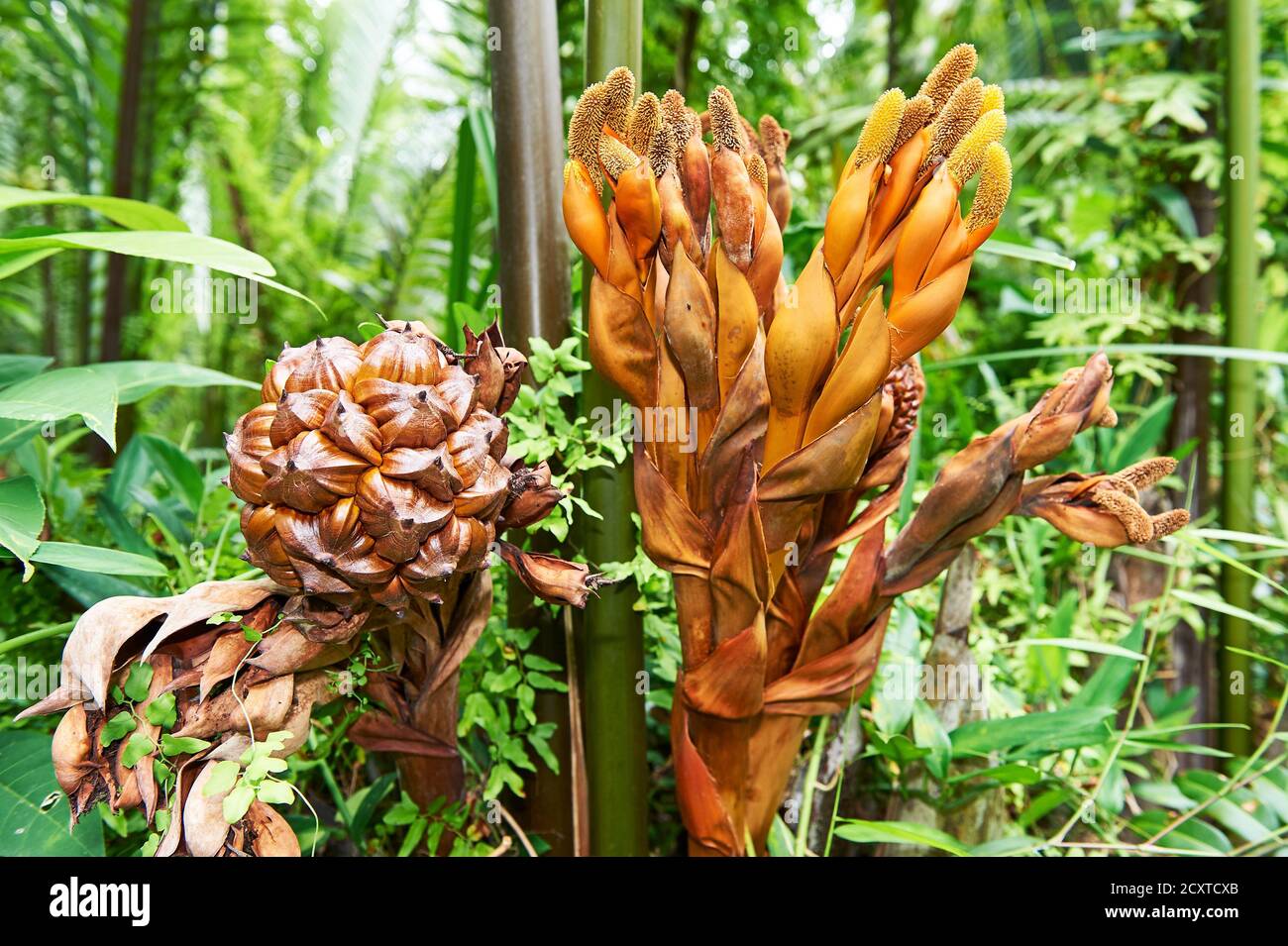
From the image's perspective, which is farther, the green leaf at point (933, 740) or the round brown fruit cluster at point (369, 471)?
the green leaf at point (933, 740)

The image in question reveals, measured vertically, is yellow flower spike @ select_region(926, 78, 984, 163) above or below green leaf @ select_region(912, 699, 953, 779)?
above

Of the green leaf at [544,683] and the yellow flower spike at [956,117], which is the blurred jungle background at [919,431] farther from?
the yellow flower spike at [956,117]

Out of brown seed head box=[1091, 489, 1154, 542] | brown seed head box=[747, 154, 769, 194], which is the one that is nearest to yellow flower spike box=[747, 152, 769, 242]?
brown seed head box=[747, 154, 769, 194]

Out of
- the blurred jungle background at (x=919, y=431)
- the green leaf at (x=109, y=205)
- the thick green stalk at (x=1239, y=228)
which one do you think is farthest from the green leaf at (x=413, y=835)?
the thick green stalk at (x=1239, y=228)

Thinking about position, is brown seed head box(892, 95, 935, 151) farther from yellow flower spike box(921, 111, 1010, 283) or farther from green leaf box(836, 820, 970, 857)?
green leaf box(836, 820, 970, 857)

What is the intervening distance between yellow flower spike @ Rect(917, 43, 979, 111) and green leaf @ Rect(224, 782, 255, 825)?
41 cm

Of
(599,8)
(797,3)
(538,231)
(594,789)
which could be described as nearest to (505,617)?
(594,789)

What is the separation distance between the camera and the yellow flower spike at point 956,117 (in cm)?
35

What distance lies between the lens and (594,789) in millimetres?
431

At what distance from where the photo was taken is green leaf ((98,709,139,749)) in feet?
1.04

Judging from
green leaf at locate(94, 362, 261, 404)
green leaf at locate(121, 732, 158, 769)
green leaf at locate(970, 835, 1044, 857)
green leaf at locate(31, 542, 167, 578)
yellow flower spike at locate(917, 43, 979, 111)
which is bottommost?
green leaf at locate(970, 835, 1044, 857)

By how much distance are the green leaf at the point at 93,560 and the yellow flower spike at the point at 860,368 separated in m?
0.32

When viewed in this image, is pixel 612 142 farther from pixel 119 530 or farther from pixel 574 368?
pixel 119 530

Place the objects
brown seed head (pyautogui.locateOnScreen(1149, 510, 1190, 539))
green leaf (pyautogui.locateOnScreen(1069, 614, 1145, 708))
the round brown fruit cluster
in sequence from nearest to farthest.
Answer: the round brown fruit cluster, brown seed head (pyautogui.locateOnScreen(1149, 510, 1190, 539)), green leaf (pyautogui.locateOnScreen(1069, 614, 1145, 708))
